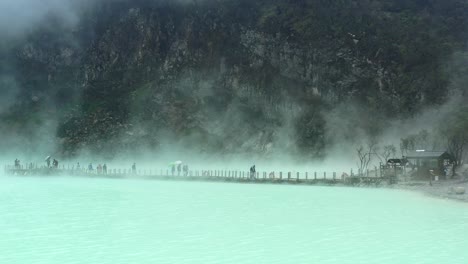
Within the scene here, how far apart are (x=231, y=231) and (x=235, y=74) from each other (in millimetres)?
89316

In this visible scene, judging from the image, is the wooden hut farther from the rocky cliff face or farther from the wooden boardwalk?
the rocky cliff face

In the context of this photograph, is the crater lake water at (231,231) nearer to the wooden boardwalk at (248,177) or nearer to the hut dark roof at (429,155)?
the wooden boardwalk at (248,177)

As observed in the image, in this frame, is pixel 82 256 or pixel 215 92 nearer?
pixel 82 256

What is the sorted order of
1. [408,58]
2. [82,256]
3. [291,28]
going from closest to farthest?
[82,256] < [408,58] < [291,28]

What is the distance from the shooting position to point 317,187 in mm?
61406

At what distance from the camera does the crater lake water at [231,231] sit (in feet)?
70.5

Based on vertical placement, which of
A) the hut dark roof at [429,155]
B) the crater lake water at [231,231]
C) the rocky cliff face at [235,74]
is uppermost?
the rocky cliff face at [235,74]

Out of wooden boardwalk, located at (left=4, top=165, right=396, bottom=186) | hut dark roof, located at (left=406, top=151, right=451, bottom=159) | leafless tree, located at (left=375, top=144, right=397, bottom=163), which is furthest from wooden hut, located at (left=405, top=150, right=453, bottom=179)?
leafless tree, located at (left=375, top=144, right=397, bottom=163)

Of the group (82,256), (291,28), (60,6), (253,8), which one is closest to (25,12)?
(60,6)

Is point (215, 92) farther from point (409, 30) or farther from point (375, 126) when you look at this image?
point (409, 30)

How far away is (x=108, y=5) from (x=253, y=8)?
40.1 metres

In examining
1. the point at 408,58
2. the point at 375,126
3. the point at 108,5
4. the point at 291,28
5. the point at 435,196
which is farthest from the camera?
the point at 108,5

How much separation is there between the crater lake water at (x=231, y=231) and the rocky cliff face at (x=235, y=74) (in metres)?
61.7

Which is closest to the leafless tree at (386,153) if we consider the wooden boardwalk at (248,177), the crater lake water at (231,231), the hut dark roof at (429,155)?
the wooden boardwalk at (248,177)
